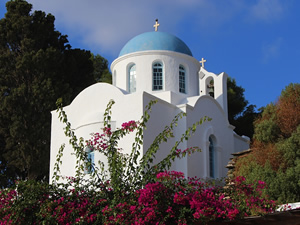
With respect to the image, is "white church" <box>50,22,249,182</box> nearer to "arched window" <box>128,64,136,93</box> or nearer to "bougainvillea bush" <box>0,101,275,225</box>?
"arched window" <box>128,64,136,93</box>

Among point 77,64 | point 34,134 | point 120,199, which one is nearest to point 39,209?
point 120,199

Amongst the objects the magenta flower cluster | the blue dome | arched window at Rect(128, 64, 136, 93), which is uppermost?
the blue dome

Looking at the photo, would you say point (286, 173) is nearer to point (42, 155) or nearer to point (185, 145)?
point (185, 145)

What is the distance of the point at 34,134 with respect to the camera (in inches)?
735

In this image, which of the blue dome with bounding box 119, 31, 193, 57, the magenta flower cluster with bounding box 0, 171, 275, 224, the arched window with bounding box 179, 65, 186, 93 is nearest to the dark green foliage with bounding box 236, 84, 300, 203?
the arched window with bounding box 179, 65, 186, 93

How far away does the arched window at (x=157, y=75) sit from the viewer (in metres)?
16.4

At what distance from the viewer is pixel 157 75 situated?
649 inches

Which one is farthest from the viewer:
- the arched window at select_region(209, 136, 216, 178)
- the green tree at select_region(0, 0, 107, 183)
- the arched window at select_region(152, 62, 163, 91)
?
the green tree at select_region(0, 0, 107, 183)

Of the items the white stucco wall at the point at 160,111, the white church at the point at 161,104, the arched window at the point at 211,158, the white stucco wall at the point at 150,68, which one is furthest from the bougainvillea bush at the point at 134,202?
the white stucco wall at the point at 150,68

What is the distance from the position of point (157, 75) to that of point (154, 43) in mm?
1264

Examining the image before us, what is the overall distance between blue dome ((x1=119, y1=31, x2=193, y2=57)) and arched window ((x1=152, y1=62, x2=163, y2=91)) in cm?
69

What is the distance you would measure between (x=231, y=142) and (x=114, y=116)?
18.6 feet

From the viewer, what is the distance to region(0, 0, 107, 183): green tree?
1872 centimetres

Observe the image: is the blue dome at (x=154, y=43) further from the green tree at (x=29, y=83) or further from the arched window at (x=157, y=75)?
the green tree at (x=29, y=83)
